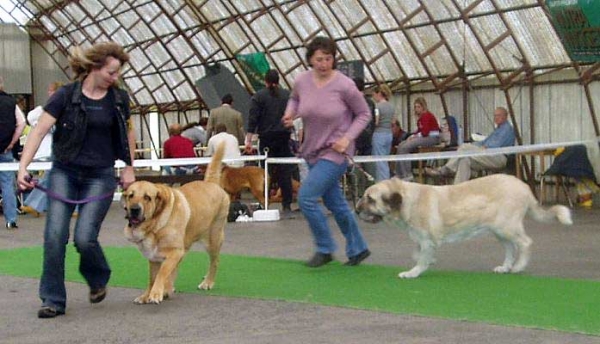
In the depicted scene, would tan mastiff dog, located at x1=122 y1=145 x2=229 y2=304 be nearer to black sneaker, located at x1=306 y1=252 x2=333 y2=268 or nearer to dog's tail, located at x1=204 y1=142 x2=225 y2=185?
dog's tail, located at x1=204 y1=142 x2=225 y2=185

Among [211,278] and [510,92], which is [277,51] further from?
[211,278]

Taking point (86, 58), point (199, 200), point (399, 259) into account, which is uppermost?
point (86, 58)

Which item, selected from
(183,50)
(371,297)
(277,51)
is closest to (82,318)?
(371,297)

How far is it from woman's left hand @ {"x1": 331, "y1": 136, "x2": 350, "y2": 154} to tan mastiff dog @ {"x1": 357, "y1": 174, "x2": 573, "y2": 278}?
1.60ft

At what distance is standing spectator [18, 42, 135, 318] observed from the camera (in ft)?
24.8

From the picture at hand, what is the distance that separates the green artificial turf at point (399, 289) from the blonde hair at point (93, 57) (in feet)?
6.19

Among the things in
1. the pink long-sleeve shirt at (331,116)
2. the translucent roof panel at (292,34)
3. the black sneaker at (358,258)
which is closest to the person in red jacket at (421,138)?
the translucent roof panel at (292,34)

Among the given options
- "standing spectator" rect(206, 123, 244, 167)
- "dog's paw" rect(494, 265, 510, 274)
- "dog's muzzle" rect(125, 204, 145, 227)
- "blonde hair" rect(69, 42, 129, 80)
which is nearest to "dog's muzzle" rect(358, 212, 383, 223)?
"dog's paw" rect(494, 265, 510, 274)

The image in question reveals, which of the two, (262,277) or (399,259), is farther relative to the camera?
(399,259)

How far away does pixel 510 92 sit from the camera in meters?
20.0

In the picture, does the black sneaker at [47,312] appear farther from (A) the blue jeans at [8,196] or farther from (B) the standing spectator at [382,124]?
(B) the standing spectator at [382,124]

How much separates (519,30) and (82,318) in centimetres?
1338

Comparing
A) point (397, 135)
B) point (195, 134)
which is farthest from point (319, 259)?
point (195, 134)

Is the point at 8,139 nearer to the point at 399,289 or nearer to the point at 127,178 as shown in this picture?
the point at 127,178
